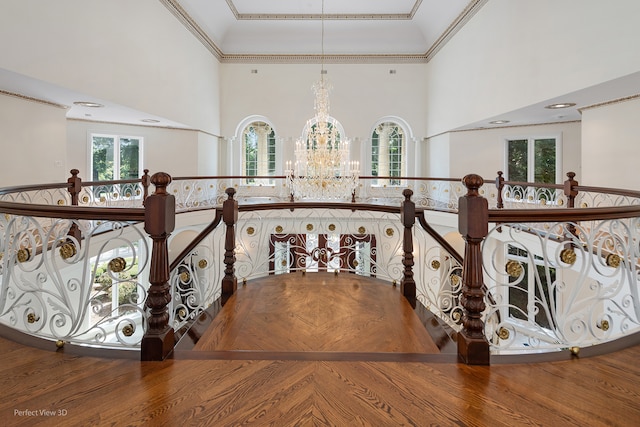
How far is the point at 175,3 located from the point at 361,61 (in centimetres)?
586

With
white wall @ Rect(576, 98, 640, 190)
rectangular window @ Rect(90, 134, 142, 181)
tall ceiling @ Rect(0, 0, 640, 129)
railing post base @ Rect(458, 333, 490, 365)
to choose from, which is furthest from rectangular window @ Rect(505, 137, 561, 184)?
rectangular window @ Rect(90, 134, 142, 181)

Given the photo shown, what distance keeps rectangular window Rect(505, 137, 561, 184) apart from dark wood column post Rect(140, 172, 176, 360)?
1033 centimetres

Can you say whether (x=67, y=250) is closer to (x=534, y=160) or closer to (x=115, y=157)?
(x=115, y=157)

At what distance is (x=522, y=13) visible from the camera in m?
6.71

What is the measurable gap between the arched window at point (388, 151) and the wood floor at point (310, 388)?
9.99 metres

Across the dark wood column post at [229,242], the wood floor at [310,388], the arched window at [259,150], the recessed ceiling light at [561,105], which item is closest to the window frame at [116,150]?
the arched window at [259,150]

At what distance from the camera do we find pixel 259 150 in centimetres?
1245

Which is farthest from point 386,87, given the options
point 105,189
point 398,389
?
point 398,389

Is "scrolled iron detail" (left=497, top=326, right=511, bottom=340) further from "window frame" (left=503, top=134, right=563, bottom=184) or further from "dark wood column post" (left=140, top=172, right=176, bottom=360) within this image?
"window frame" (left=503, top=134, right=563, bottom=184)

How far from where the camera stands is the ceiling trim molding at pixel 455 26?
27.5 ft

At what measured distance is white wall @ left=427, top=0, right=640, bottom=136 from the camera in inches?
191

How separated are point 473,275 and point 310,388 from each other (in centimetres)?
130

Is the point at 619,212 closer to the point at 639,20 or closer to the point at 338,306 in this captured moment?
the point at 338,306

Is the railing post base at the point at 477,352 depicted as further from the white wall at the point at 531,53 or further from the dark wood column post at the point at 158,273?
the white wall at the point at 531,53
